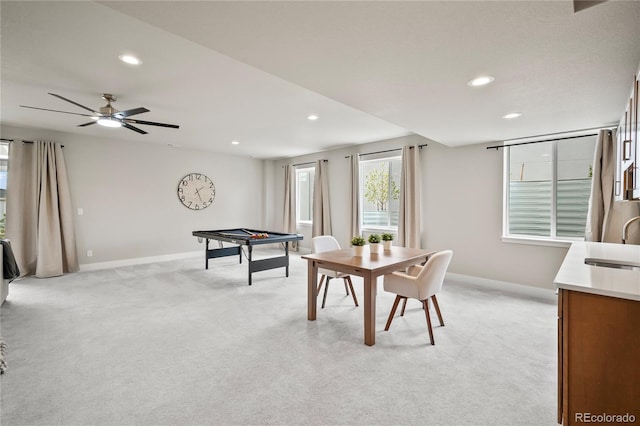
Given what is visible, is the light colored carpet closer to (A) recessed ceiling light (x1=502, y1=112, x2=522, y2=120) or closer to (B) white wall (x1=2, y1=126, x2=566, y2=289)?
(B) white wall (x1=2, y1=126, x2=566, y2=289)

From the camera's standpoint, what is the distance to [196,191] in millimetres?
7098

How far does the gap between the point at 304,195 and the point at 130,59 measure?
→ 5.63 metres

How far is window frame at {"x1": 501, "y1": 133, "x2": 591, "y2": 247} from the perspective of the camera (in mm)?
4070

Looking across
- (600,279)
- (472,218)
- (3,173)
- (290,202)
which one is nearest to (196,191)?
(290,202)

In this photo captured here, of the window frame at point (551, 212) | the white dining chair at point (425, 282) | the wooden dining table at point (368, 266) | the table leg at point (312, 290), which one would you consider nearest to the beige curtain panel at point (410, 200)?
the window frame at point (551, 212)

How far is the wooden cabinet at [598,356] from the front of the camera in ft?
4.48

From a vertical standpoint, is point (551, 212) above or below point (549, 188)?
below

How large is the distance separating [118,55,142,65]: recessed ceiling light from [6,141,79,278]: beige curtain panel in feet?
12.7

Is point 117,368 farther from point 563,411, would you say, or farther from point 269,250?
point 269,250

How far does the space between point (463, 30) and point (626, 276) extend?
64.0 inches

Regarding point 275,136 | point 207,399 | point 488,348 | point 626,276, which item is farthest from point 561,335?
point 275,136

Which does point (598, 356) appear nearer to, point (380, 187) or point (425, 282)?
point (425, 282)

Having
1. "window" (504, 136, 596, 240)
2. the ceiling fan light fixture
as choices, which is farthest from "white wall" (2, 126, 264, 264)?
"window" (504, 136, 596, 240)

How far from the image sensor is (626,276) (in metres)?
1.65
